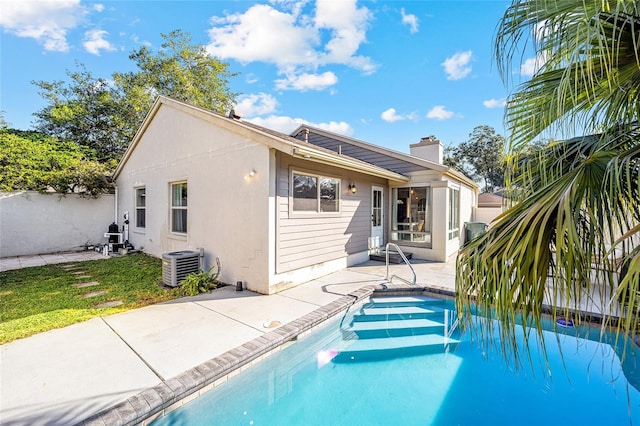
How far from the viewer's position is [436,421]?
113 inches

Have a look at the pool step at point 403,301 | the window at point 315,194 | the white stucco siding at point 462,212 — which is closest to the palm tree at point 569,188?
the pool step at point 403,301

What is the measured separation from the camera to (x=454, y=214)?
10.7 meters

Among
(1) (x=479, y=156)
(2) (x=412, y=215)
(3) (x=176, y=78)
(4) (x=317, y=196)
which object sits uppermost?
(3) (x=176, y=78)

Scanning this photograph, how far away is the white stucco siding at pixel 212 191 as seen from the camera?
5.91 m

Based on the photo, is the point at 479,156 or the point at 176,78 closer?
the point at 176,78

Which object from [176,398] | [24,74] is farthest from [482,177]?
[24,74]

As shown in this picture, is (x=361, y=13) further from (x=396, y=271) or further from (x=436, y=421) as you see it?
(x=436, y=421)

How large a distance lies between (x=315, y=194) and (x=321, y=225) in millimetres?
842

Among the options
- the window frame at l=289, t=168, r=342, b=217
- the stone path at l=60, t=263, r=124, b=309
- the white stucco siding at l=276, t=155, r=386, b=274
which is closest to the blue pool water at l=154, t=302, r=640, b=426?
the white stucco siding at l=276, t=155, r=386, b=274

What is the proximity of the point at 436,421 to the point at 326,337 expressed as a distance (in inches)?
77.7

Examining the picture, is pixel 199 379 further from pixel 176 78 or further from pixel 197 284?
pixel 176 78

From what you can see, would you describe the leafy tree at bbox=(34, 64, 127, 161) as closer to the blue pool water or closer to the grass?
the grass

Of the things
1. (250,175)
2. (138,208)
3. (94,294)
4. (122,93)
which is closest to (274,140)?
(250,175)

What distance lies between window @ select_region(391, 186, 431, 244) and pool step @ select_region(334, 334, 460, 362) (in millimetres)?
5394
